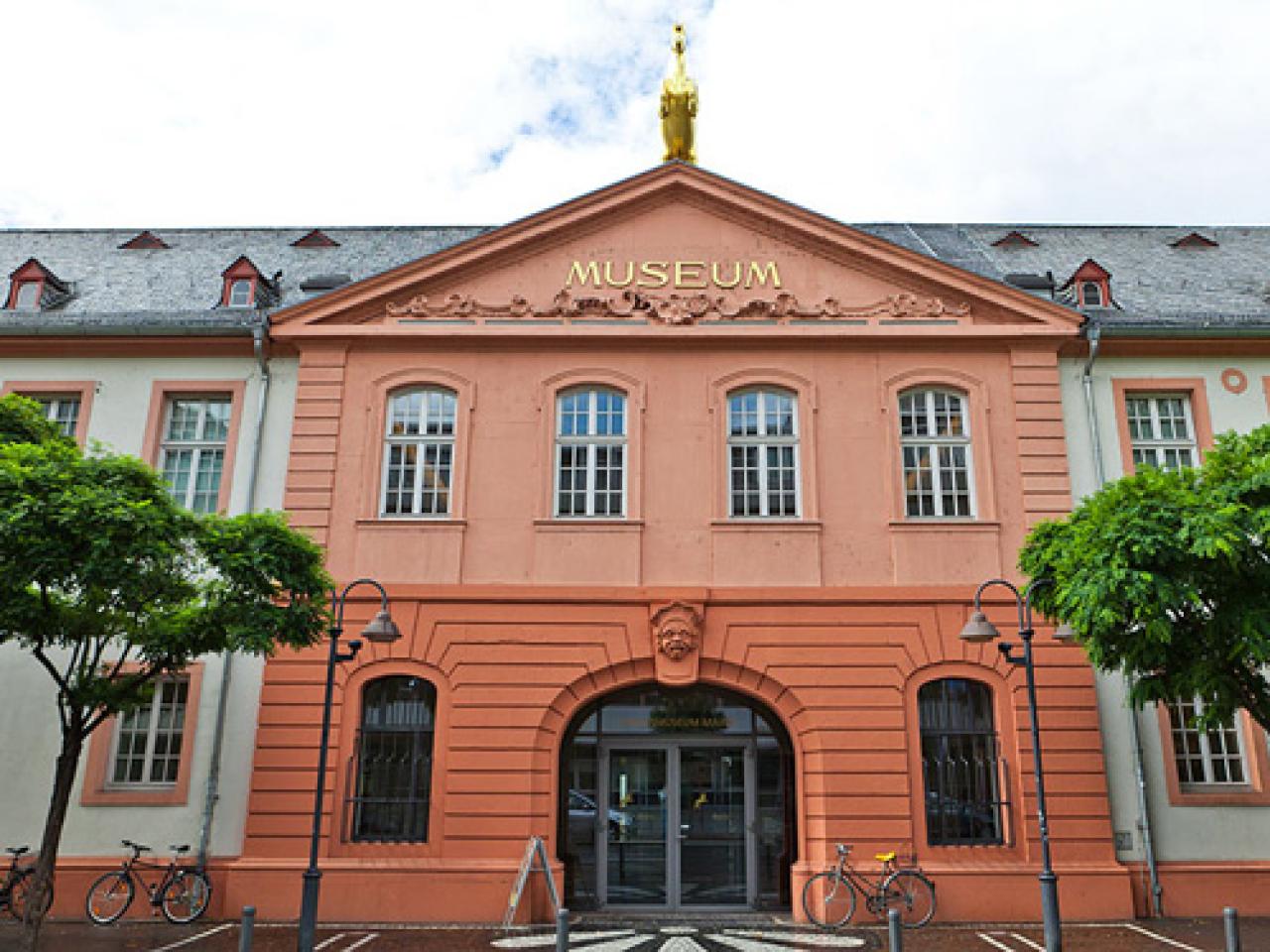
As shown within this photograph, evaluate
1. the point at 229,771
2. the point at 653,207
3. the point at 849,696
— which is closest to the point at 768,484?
the point at 849,696

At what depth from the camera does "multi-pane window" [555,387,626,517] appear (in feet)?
50.9

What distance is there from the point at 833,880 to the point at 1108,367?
9077 mm

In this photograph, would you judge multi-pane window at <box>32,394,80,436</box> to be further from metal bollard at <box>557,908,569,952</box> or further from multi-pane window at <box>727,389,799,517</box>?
metal bollard at <box>557,908,569,952</box>

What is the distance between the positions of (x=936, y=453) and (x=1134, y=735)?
4.86 meters

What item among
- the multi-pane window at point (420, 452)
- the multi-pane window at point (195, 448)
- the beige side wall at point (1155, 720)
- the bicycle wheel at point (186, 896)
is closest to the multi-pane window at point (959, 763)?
the beige side wall at point (1155, 720)

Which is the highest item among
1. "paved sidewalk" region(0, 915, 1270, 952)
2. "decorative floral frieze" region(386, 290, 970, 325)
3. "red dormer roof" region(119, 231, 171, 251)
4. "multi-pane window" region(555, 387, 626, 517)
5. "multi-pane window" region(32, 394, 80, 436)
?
"red dormer roof" region(119, 231, 171, 251)

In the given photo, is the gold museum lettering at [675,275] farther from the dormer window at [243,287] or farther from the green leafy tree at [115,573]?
the green leafy tree at [115,573]

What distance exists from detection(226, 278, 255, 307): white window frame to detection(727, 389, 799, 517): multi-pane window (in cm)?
851

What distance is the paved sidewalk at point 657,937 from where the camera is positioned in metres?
11.9

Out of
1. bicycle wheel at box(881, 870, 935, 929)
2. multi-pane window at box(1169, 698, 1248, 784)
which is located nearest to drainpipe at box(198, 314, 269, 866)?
bicycle wheel at box(881, 870, 935, 929)

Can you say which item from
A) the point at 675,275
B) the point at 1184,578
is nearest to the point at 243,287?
the point at 675,275

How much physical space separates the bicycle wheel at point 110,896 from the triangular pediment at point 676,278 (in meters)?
8.19

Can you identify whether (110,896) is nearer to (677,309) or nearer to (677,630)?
(677,630)

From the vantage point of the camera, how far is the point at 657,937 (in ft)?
41.6
